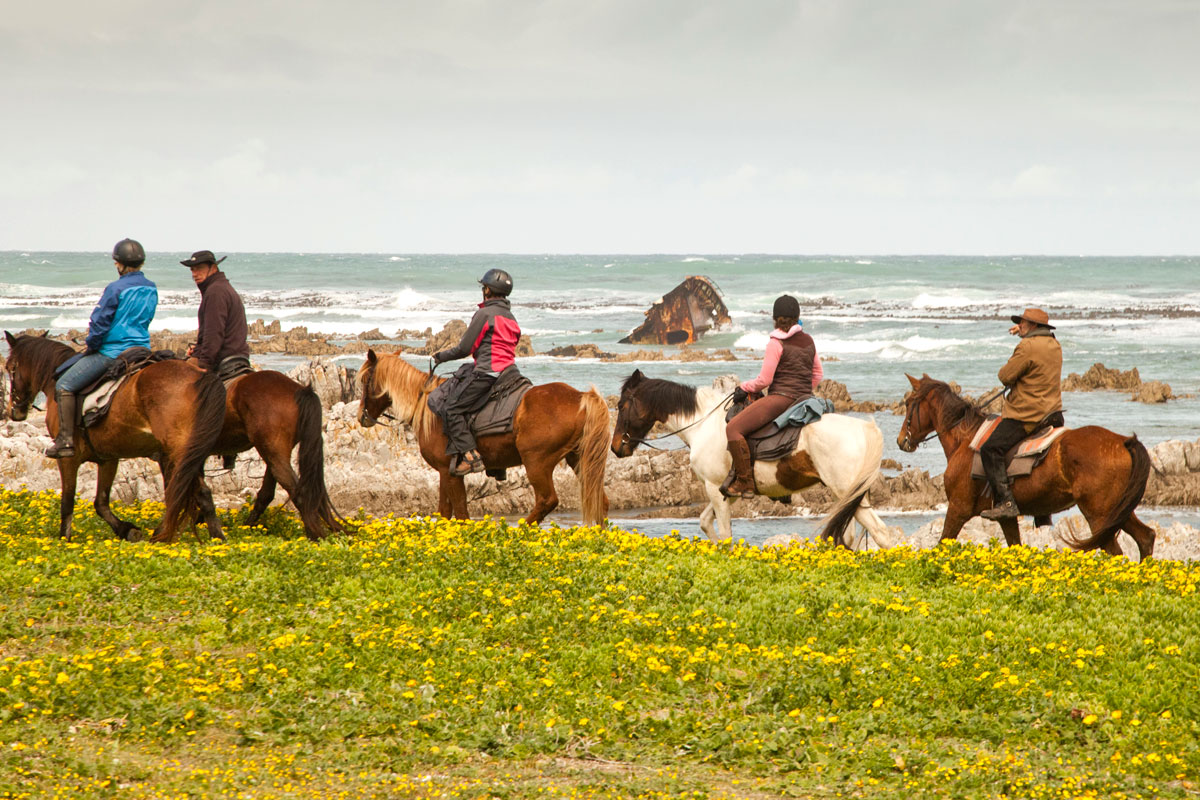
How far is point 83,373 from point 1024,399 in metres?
11.3

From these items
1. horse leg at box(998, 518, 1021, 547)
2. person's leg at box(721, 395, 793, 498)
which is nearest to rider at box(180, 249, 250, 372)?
person's leg at box(721, 395, 793, 498)

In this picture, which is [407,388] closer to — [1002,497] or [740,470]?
[740,470]

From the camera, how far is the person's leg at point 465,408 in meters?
14.8

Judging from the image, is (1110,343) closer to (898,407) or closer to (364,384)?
(898,407)

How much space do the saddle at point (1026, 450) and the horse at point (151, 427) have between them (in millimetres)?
9399

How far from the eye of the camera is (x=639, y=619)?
1040cm

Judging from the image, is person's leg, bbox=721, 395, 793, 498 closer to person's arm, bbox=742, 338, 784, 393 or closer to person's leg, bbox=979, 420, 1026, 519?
person's arm, bbox=742, 338, 784, 393

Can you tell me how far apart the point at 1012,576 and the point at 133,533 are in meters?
10.4


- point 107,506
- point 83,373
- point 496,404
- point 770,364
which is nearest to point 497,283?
point 496,404

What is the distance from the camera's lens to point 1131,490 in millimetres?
13039

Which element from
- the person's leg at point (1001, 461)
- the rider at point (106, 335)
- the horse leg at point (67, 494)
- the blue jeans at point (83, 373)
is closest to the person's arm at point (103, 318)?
the rider at point (106, 335)

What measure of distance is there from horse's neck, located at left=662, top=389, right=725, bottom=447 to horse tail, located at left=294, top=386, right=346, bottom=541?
16.6 feet

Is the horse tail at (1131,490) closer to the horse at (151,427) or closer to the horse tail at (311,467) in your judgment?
→ the horse tail at (311,467)

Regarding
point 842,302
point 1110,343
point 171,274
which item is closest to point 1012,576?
point 1110,343
